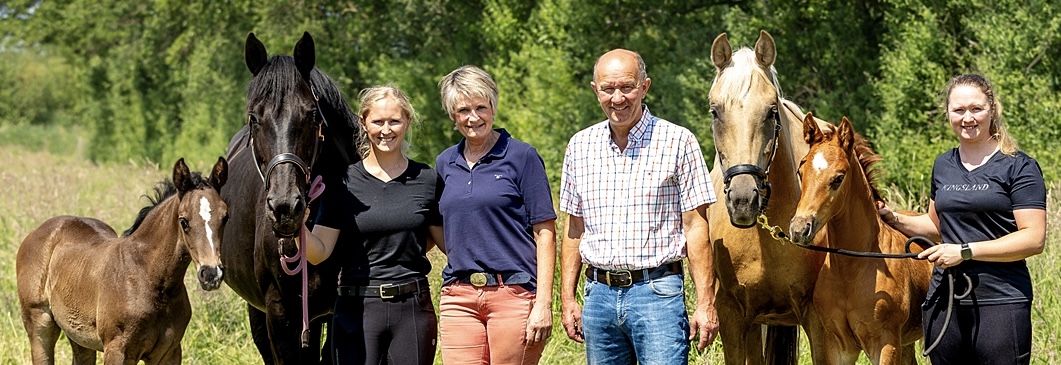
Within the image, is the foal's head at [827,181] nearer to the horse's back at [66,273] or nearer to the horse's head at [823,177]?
the horse's head at [823,177]

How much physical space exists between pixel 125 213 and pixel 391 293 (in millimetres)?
10030

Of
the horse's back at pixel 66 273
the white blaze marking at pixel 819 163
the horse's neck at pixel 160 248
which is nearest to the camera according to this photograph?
the white blaze marking at pixel 819 163

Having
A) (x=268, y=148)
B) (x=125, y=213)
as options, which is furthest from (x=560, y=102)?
(x=268, y=148)

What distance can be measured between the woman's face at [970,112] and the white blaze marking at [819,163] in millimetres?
541

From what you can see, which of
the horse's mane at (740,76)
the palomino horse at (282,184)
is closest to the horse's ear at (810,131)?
the horse's mane at (740,76)

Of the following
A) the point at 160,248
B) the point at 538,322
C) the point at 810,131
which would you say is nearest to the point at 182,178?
the point at 160,248

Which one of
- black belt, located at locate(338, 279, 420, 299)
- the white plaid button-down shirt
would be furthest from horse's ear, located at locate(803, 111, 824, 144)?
black belt, located at locate(338, 279, 420, 299)

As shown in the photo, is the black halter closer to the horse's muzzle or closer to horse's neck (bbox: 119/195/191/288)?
the horse's muzzle

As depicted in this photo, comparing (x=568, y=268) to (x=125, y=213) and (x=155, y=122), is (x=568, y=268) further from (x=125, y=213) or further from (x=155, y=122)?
(x=155, y=122)

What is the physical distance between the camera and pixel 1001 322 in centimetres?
429

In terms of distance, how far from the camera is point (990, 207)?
4258 mm

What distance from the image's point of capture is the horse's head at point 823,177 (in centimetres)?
452

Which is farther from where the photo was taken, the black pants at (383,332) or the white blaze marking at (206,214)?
the white blaze marking at (206,214)

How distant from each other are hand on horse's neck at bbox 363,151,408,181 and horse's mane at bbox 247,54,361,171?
1.76ft
